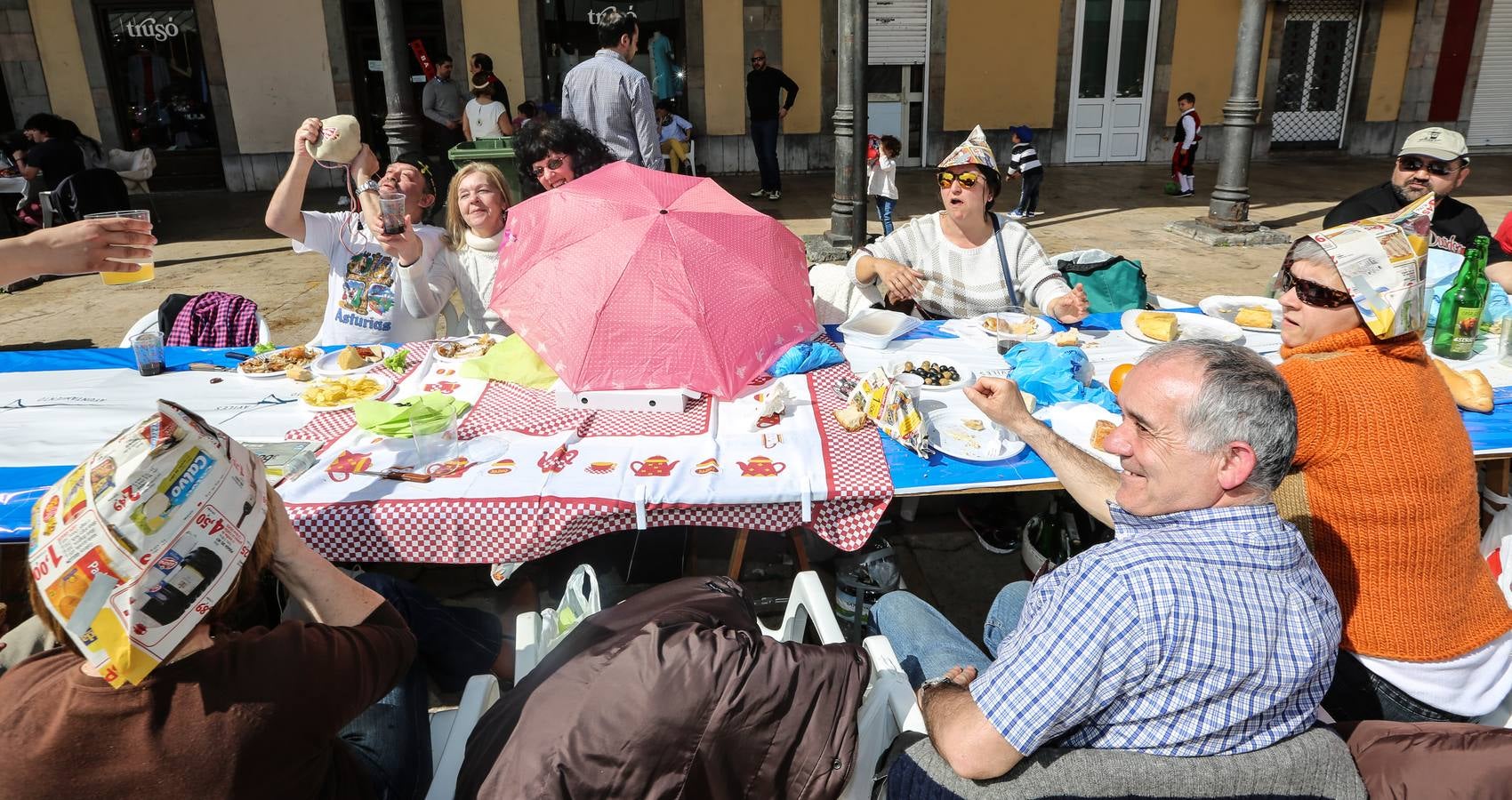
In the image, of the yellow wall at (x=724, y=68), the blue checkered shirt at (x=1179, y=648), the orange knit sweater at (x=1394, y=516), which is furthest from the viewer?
the yellow wall at (x=724, y=68)

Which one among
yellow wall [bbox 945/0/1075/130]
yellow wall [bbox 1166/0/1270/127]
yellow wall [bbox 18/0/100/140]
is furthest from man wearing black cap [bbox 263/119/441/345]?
yellow wall [bbox 1166/0/1270/127]

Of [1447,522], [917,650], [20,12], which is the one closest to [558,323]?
[917,650]

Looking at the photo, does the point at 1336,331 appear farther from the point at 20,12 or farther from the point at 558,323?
the point at 20,12

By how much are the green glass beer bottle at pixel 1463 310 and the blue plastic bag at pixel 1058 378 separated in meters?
1.39

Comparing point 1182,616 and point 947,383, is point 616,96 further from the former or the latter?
point 1182,616

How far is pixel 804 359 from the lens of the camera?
3.32 metres

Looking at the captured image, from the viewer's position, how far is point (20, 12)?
1253 centimetres

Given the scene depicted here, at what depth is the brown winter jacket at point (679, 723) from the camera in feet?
4.53

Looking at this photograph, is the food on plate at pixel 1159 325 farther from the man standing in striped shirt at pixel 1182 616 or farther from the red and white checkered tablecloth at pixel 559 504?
the man standing in striped shirt at pixel 1182 616

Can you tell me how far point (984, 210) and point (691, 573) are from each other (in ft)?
7.00

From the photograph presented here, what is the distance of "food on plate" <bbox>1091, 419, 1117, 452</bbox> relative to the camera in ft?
8.95

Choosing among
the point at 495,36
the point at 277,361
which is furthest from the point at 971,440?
the point at 495,36

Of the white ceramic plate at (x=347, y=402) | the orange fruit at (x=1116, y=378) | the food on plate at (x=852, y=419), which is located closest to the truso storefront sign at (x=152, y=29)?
the white ceramic plate at (x=347, y=402)

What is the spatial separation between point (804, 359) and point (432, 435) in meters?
1.31
